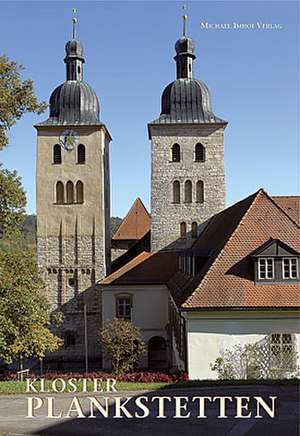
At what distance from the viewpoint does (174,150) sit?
117 ft

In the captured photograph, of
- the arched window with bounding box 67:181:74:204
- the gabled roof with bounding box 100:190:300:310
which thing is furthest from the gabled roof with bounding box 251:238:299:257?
the arched window with bounding box 67:181:74:204

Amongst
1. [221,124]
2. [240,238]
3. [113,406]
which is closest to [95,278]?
[221,124]

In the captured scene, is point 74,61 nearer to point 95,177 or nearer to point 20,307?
point 95,177

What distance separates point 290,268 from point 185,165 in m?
16.5

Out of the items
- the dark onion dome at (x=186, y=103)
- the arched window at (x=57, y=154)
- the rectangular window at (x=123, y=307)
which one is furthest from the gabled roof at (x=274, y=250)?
the arched window at (x=57, y=154)

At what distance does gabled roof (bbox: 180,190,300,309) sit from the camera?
19.2m

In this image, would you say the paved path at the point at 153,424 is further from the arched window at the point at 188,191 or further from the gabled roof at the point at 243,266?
the arched window at the point at 188,191

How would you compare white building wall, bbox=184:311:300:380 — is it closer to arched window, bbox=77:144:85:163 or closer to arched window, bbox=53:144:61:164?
arched window, bbox=77:144:85:163

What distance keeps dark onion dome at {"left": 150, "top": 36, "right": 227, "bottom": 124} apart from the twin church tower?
0.19 ft

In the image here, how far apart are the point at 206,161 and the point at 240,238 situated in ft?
49.1

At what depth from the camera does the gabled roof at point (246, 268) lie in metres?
19.2

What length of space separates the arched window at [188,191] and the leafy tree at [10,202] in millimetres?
19435

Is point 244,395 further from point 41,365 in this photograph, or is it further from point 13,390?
point 41,365

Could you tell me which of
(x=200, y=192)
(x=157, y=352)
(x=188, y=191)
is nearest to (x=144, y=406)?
(x=157, y=352)
